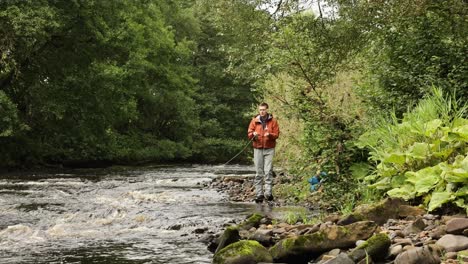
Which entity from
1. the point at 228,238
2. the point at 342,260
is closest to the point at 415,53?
the point at 228,238

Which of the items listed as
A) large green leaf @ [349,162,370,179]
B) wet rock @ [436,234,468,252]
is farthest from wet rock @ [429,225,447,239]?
large green leaf @ [349,162,370,179]

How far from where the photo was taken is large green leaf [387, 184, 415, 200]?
727cm

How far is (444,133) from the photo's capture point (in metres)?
7.42

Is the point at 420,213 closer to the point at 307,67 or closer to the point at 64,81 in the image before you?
the point at 307,67

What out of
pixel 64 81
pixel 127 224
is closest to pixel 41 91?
pixel 64 81

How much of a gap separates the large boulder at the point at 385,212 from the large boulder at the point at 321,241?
74 centimetres

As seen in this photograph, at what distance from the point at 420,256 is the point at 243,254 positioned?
193cm

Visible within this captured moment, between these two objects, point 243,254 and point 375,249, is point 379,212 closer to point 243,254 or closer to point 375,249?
point 375,249

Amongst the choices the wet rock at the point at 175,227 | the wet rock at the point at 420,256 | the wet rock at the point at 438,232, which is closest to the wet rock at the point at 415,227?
the wet rock at the point at 438,232

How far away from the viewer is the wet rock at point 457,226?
5410 mm

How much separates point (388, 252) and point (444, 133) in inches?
104

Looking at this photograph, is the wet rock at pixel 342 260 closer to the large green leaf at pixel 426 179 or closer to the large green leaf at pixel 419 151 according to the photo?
the large green leaf at pixel 426 179

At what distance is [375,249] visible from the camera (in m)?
5.29

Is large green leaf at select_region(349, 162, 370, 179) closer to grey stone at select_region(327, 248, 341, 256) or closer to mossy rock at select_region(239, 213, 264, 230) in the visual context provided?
mossy rock at select_region(239, 213, 264, 230)
